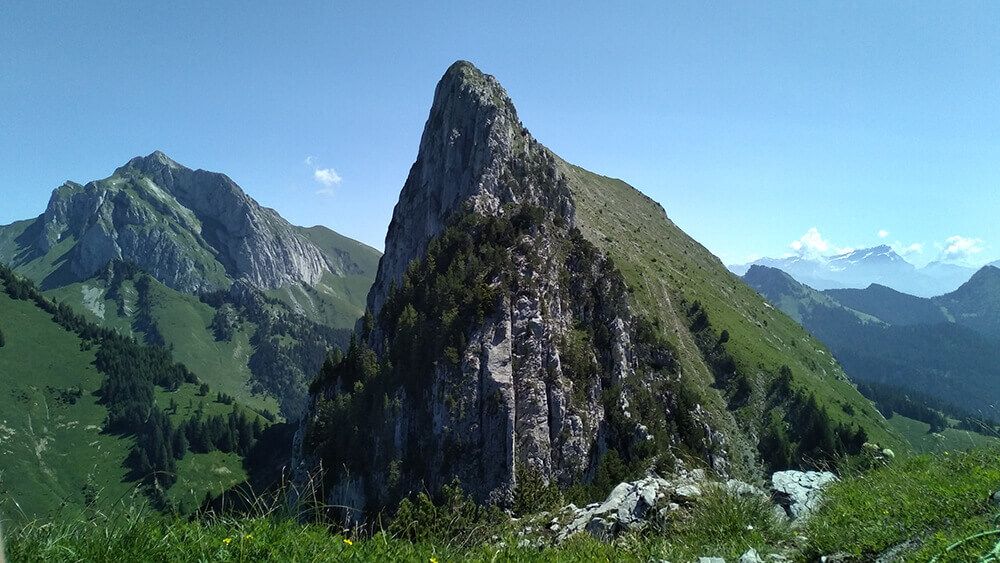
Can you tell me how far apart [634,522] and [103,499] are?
36.5 ft

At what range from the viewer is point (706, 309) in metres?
128

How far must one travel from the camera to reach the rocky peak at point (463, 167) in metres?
112

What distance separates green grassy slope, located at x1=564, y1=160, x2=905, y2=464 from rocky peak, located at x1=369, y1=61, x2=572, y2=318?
23.5 meters

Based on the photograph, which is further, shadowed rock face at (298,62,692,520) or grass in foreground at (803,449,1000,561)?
shadowed rock face at (298,62,692,520)

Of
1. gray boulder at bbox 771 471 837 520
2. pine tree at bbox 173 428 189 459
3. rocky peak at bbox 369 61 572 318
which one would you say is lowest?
pine tree at bbox 173 428 189 459

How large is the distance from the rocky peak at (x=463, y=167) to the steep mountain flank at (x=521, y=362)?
1.79 feet

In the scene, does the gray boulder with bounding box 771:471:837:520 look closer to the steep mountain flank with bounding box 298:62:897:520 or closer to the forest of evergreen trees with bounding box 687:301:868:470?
the steep mountain flank with bounding box 298:62:897:520

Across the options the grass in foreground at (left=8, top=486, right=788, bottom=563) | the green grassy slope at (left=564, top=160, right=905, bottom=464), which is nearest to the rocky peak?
the green grassy slope at (left=564, top=160, right=905, bottom=464)

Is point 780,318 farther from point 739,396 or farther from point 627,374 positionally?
point 627,374

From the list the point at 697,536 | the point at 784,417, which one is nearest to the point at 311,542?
the point at 697,536

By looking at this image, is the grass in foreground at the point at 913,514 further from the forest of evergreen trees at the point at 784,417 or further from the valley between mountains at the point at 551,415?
the forest of evergreen trees at the point at 784,417

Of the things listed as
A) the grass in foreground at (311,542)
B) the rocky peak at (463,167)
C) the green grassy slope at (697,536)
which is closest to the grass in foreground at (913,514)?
the green grassy slope at (697,536)

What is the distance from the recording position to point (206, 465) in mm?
191875

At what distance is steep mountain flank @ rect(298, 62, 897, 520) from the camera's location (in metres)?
77.5
